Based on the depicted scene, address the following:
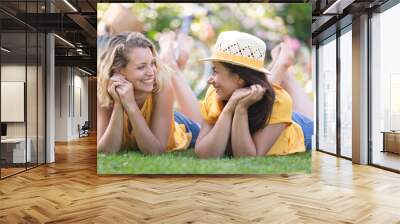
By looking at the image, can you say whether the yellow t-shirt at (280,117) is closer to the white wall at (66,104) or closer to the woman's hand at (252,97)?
the woman's hand at (252,97)

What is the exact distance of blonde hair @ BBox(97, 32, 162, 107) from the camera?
20.6 ft

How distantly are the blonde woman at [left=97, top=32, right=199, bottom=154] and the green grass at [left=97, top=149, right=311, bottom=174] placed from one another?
12 cm

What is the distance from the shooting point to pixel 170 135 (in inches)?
250

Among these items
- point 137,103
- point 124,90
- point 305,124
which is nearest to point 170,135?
point 137,103

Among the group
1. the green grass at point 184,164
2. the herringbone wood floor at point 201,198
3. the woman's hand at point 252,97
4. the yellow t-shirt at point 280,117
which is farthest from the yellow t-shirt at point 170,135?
the woman's hand at point 252,97

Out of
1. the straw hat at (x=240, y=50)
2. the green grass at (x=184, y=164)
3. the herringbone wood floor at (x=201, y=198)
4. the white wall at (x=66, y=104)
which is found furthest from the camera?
the white wall at (x=66, y=104)

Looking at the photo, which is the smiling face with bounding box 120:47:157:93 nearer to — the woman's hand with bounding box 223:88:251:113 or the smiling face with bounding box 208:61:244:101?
the smiling face with bounding box 208:61:244:101

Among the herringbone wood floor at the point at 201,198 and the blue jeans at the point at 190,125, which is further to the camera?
the blue jeans at the point at 190,125


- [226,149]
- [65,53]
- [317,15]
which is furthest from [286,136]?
[65,53]

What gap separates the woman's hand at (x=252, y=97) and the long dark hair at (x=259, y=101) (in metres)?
0.05

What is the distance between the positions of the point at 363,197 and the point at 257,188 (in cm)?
135

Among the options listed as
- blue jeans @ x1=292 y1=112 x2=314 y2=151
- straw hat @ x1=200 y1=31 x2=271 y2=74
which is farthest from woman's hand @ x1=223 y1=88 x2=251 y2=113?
blue jeans @ x1=292 y1=112 x2=314 y2=151

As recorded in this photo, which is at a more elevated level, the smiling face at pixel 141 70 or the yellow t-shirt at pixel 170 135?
the smiling face at pixel 141 70

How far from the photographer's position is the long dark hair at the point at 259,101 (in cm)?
625
